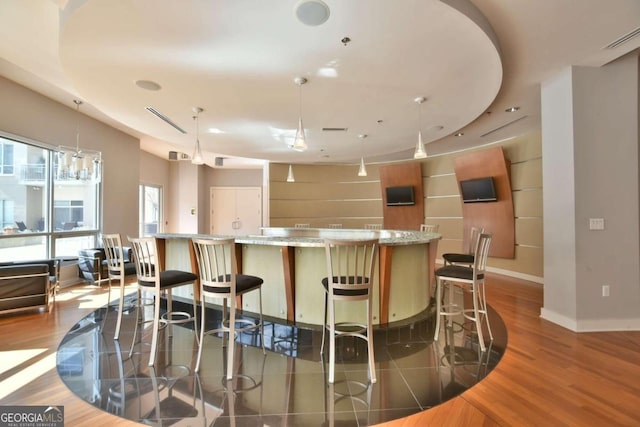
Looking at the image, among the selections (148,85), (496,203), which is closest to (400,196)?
(496,203)

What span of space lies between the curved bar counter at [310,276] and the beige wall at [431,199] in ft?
11.7

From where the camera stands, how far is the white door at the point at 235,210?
10203mm

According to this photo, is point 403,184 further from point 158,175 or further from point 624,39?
point 158,175

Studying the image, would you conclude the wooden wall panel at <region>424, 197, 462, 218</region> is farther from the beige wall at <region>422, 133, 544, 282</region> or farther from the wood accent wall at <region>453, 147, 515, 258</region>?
the wood accent wall at <region>453, 147, 515, 258</region>

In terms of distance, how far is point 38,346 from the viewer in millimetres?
2850

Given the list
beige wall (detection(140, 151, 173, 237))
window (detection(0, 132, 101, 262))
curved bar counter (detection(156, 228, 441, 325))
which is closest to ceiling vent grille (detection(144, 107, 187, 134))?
window (detection(0, 132, 101, 262))

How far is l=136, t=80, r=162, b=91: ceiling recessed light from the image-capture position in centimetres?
314

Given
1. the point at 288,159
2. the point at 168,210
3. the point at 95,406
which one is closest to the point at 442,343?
the point at 95,406

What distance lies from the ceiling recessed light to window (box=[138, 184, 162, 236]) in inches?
237

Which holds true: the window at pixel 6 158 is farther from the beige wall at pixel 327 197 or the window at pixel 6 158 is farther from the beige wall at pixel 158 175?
the beige wall at pixel 327 197

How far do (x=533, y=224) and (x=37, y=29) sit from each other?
301 inches

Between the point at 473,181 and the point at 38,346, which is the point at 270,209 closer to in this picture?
the point at 473,181

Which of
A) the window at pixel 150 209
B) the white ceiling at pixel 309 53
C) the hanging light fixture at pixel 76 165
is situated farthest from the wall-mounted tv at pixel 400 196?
the window at pixel 150 209

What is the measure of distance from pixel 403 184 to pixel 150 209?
7.64m
